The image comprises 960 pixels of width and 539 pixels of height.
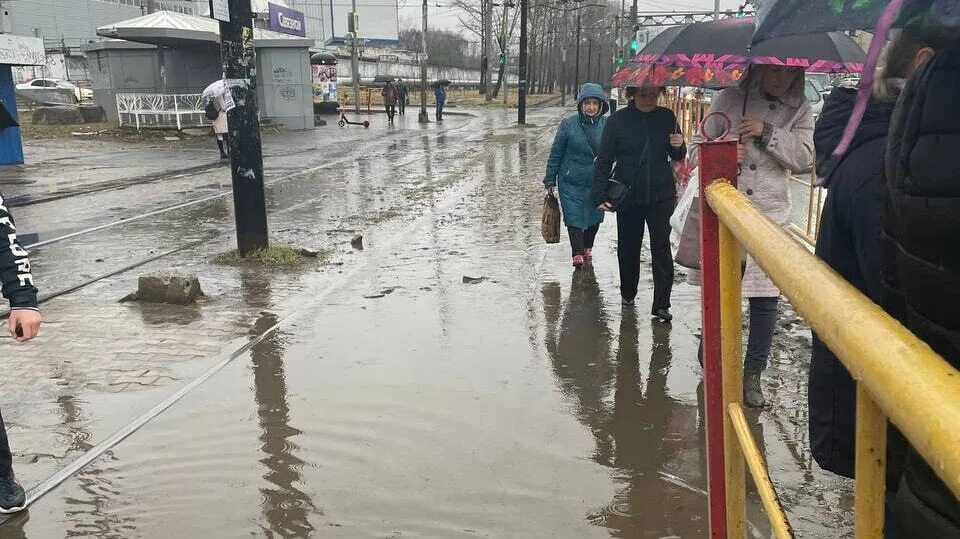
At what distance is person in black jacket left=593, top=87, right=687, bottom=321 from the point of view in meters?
5.40

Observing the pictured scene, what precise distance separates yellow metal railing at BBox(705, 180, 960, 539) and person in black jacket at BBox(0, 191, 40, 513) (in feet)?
8.38

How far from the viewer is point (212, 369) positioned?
4660 mm

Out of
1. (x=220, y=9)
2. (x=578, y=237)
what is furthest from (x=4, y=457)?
(x=578, y=237)

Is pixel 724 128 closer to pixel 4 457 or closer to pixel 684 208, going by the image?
pixel 684 208

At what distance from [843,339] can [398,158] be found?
16909mm

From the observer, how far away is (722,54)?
454cm

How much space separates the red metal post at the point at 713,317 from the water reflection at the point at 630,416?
99 cm

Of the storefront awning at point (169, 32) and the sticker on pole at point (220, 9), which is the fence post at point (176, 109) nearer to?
the storefront awning at point (169, 32)

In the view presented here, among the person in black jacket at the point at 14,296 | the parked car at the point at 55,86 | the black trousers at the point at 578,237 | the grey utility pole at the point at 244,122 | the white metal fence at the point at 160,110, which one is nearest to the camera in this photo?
the person in black jacket at the point at 14,296

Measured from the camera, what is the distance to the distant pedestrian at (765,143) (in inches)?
160

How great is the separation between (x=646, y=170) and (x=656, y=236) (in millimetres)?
475

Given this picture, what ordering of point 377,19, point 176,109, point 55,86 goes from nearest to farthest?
1. point 176,109
2. point 55,86
3. point 377,19

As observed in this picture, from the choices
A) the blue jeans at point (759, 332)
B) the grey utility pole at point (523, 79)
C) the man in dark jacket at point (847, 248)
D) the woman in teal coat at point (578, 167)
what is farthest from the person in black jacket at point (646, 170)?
the grey utility pole at point (523, 79)

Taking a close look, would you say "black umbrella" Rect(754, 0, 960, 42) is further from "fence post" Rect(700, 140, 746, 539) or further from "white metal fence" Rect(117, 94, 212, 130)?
"white metal fence" Rect(117, 94, 212, 130)
